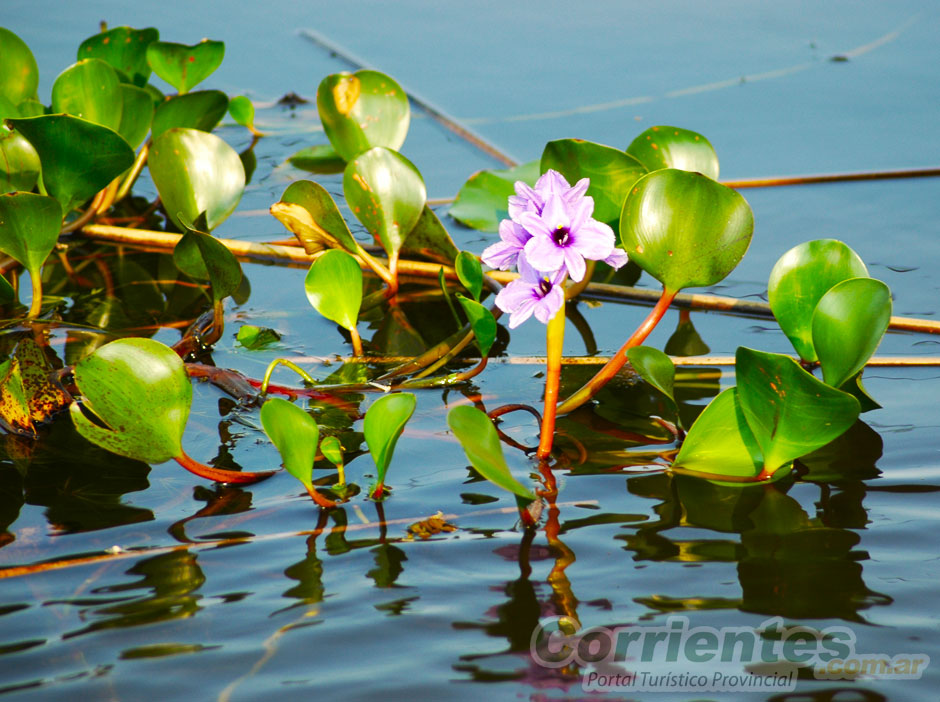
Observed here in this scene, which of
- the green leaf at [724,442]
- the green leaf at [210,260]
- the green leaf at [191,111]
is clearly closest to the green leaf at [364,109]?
the green leaf at [191,111]

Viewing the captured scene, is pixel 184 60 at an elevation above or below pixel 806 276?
above

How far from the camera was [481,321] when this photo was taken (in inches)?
50.2

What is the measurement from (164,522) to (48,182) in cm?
74

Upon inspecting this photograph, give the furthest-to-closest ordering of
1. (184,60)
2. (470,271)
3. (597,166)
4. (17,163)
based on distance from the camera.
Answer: (184,60)
(17,163)
(597,166)
(470,271)

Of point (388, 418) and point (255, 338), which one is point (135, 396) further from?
point (255, 338)

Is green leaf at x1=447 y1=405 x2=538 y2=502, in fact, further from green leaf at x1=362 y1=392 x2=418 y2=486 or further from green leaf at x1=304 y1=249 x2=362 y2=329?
green leaf at x1=304 y1=249 x2=362 y2=329

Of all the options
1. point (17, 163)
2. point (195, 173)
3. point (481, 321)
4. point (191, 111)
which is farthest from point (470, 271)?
point (191, 111)

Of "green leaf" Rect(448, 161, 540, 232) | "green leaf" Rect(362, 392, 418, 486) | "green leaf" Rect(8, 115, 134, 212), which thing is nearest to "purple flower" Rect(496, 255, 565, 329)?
"green leaf" Rect(362, 392, 418, 486)

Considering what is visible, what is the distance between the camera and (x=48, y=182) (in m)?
1.51

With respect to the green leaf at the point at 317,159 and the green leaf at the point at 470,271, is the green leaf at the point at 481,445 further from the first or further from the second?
the green leaf at the point at 317,159

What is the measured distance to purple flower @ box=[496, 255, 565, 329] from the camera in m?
1.03

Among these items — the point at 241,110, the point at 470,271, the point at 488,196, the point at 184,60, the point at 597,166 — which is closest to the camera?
the point at 470,271

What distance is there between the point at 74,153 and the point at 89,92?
14.9 inches

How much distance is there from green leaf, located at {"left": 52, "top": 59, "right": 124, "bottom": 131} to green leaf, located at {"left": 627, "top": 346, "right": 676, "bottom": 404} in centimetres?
120
